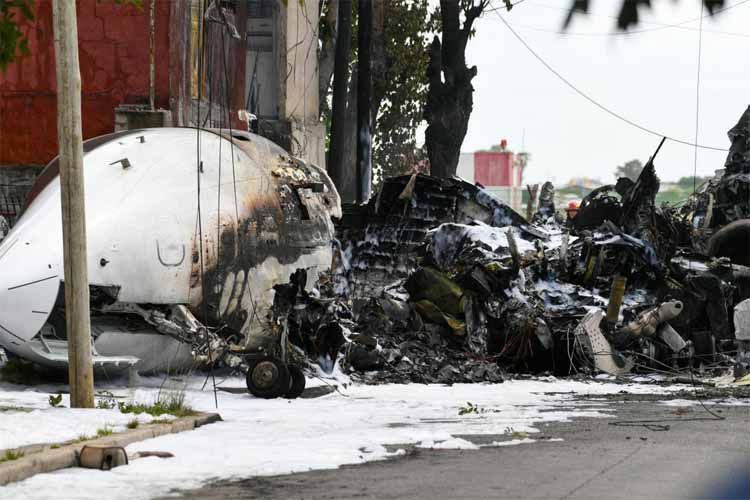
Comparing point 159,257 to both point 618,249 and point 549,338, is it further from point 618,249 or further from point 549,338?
point 618,249

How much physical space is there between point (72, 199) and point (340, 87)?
21267 mm

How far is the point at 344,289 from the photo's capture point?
22.1 meters

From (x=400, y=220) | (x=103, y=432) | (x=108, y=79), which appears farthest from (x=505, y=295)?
(x=108, y=79)

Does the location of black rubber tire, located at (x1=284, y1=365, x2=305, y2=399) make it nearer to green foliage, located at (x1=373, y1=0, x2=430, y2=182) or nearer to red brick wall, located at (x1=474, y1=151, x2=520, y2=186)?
green foliage, located at (x1=373, y1=0, x2=430, y2=182)

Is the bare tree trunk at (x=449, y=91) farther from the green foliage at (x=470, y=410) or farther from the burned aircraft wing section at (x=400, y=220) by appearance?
the green foliage at (x=470, y=410)

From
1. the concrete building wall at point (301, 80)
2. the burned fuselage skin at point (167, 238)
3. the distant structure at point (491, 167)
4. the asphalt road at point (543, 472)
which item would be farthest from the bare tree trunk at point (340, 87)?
the distant structure at point (491, 167)

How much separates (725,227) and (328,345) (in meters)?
10.8

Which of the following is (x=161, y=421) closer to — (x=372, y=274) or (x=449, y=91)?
(x=372, y=274)

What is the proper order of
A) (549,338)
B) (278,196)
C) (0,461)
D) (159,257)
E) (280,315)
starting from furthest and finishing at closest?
(549,338)
(278,196)
(280,315)
(159,257)
(0,461)

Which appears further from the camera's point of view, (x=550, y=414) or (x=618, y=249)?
(x=618, y=249)

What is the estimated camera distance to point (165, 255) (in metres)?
15.1

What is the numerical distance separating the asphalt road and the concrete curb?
4.22ft

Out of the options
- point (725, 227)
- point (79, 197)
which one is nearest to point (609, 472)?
point (79, 197)

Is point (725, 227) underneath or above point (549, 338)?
above
